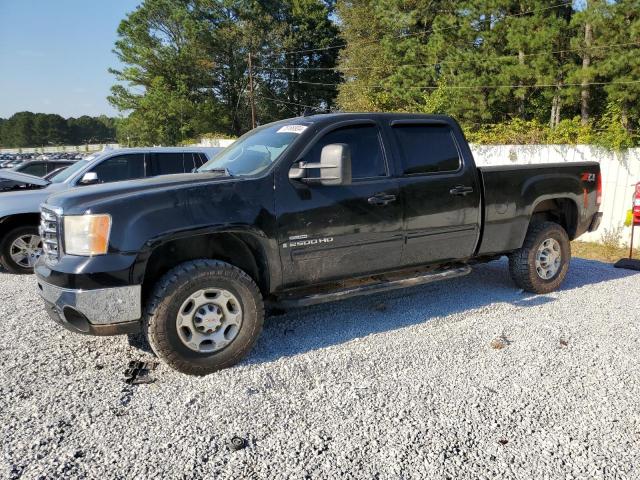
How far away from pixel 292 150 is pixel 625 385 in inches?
119

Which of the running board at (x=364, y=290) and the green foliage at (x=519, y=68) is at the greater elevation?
the green foliage at (x=519, y=68)

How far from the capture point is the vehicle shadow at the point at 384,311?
4145mm

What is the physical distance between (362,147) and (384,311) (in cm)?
171

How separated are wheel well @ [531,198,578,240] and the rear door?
1351mm

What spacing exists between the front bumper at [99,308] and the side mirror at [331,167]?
1.49 metres

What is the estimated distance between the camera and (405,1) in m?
27.6

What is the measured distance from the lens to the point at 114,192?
3.44 meters

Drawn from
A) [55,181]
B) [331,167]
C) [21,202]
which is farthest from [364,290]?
[55,181]

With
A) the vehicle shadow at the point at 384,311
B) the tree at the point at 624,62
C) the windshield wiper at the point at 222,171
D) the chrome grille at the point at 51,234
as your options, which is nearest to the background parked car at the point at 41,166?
the windshield wiper at the point at 222,171

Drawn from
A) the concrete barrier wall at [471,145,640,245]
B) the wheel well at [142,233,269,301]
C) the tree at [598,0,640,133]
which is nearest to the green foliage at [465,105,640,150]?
the concrete barrier wall at [471,145,640,245]

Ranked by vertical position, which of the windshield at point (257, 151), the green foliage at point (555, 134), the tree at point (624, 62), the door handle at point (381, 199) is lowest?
the door handle at point (381, 199)

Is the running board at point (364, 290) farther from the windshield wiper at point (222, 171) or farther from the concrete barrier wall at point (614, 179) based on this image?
the concrete barrier wall at point (614, 179)

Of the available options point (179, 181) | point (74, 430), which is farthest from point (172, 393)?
point (179, 181)

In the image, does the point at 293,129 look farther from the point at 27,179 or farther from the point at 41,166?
the point at 41,166
